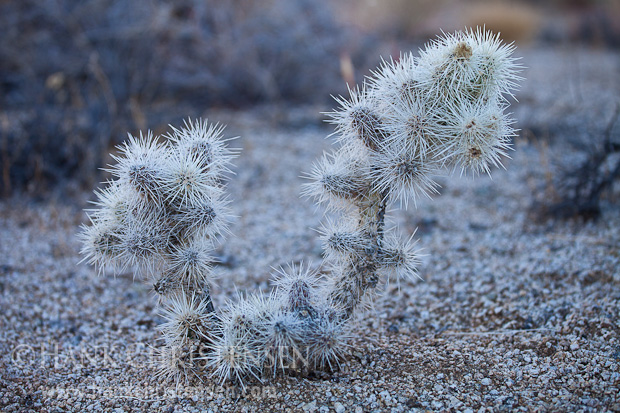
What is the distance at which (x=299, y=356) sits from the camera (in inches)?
86.4

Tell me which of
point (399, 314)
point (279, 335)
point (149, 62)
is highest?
point (149, 62)

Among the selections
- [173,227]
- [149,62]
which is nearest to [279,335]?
[173,227]

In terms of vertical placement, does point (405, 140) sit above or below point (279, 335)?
above

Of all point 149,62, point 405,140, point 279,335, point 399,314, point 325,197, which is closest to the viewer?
point 279,335

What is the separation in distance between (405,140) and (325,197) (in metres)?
0.48

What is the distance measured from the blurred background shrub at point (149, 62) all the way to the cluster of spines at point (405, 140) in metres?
3.33

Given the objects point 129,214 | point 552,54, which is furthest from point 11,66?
point 552,54

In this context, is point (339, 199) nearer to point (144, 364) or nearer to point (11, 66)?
point (144, 364)

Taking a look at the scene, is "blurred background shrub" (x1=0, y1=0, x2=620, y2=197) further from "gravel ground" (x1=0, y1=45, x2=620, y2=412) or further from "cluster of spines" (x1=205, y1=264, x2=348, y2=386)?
"cluster of spines" (x1=205, y1=264, x2=348, y2=386)

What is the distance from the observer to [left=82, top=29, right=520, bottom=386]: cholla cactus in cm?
224

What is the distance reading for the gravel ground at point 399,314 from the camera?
7.57 ft

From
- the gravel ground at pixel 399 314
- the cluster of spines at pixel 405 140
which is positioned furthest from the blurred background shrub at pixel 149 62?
the cluster of spines at pixel 405 140

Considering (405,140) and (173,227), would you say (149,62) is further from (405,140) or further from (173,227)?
(405,140)

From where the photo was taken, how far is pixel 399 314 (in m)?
3.13
